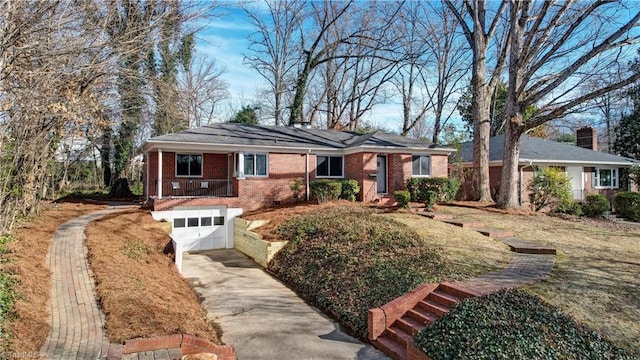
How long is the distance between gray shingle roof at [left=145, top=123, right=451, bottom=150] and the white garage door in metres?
Answer: 3.00

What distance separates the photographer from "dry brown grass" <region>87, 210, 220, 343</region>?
606 cm

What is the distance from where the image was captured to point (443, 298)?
22.5ft

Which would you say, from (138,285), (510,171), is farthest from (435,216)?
(138,285)

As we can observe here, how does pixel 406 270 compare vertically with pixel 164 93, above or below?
below

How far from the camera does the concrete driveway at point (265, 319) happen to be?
22.2 feet

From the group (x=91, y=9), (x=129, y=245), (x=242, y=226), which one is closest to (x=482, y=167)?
(x=242, y=226)

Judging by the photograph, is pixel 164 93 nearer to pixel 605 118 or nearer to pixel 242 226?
pixel 242 226

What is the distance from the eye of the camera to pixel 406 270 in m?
8.54

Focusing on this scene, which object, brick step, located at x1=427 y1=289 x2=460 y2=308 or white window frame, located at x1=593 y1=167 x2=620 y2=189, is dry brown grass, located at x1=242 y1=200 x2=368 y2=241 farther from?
white window frame, located at x1=593 y1=167 x2=620 y2=189

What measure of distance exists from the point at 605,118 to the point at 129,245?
44.4 metres

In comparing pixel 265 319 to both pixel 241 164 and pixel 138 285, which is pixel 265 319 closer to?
pixel 138 285

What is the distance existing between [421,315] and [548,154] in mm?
19380

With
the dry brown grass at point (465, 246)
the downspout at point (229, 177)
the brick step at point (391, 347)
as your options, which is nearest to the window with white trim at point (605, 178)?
the dry brown grass at point (465, 246)

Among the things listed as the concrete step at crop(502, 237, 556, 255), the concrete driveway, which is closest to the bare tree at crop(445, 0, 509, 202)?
the concrete step at crop(502, 237, 556, 255)
